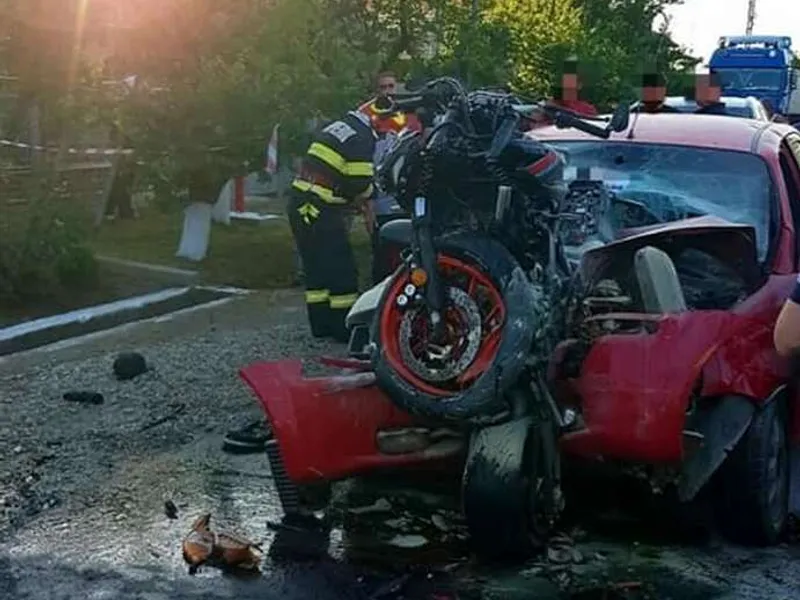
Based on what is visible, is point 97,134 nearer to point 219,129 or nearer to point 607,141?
point 219,129

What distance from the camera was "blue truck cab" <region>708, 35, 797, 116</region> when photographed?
29.7 meters

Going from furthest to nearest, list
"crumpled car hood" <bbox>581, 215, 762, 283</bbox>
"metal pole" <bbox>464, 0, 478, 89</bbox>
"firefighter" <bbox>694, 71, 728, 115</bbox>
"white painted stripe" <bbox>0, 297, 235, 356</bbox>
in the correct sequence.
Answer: "metal pole" <bbox>464, 0, 478, 89</bbox> < "firefighter" <bbox>694, 71, 728, 115</bbox> < "white painted stripe" <bbox>0, 297, 235, 356</bbox> < "crumpled car hood" <bbox>581, 215, 762, 283</bbox>

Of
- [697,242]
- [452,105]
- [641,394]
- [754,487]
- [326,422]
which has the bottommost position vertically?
[754,487]

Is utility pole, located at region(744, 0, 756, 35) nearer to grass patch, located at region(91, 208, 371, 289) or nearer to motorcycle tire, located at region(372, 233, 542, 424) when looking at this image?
grass patch, located at region(91, 208, 371, 289)

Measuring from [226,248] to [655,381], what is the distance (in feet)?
29.8

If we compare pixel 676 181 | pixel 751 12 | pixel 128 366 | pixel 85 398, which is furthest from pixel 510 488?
pixel 751 12

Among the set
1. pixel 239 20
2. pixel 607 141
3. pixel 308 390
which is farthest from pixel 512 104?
pixel 239 20

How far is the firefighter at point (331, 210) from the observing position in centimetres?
868

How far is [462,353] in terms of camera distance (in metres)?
4.66

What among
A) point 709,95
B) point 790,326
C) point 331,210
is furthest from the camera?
point 709,95

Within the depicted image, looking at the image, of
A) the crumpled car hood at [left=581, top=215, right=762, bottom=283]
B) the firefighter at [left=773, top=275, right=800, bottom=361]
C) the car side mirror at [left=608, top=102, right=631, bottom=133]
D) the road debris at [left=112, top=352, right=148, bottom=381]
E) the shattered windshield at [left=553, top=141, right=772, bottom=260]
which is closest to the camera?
the firefighter at [left=773, top=275, right=800, bottom=361]

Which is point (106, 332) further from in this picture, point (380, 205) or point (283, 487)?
point (283, 487)

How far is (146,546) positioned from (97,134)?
9.18m

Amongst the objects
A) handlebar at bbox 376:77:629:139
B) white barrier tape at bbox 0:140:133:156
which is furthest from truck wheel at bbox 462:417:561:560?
white barrier tape at bbox 0:140:133:156
